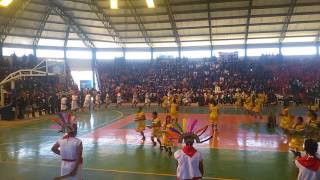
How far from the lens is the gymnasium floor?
10.7 meters

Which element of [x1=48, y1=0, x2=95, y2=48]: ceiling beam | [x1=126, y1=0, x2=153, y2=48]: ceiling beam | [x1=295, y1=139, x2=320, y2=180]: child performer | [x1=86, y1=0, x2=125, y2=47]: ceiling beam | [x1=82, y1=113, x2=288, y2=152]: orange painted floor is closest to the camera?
[x1=295, y1=139, x2=320, y2=180]: child performer

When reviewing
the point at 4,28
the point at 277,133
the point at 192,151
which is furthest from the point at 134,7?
the point at 192,151

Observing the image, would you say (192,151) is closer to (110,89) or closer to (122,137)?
(122,137)

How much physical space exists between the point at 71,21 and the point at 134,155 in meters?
27.4

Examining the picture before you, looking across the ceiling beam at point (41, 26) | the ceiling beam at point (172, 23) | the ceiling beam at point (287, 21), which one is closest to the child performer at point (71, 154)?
the ceiling beam at point (172, 23)

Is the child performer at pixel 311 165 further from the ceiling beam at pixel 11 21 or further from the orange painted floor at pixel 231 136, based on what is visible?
the ceiling beam at pixel 11 21

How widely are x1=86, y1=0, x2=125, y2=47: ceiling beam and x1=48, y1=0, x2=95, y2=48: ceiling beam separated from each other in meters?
3.00

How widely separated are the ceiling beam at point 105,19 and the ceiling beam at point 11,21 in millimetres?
5771

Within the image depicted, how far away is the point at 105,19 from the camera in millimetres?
36688

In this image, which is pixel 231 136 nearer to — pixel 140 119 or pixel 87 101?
pixel 140 119

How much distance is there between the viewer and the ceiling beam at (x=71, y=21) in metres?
34.7

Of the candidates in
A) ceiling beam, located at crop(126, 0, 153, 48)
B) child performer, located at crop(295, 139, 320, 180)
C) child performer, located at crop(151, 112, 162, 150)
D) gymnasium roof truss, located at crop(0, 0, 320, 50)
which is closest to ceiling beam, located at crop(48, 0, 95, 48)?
gymnasium roof truss, located at crop(0, 0, 320, 50)

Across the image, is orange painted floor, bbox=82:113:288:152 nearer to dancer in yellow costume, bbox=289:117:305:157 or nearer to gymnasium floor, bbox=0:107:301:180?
gymnasium floor, bbox=0:107:301:180

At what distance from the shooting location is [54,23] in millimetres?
36906
